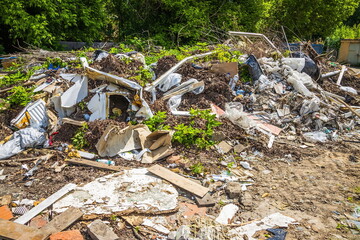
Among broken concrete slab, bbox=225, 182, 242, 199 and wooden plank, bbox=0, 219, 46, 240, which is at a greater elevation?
wooden plank, bbox=0, 219, 46, 240

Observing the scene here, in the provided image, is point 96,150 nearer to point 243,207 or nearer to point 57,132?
point 57,132

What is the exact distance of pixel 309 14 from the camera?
19359 mm

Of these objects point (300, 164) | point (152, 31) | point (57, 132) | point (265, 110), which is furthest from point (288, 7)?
point (57, 132)

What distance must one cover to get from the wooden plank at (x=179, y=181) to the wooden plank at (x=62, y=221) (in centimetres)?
125

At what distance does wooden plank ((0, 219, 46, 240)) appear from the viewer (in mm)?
2883

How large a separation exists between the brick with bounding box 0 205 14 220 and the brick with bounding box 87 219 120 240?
3.59ft

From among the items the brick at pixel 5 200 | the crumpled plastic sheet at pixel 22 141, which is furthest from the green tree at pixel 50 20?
the brick at pixel 5 200

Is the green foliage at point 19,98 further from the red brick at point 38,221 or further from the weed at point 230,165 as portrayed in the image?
the weed at point 230,165

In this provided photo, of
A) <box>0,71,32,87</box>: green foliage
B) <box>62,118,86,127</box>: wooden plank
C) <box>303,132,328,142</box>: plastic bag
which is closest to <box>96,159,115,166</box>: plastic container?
<box>62,118,86,127</box>: wooden plank

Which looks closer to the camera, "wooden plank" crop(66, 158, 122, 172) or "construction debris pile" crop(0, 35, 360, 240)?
"construction debris pile" crop(0, 35, 360, 240)

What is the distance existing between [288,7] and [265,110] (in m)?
15.9

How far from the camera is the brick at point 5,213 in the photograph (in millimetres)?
3347

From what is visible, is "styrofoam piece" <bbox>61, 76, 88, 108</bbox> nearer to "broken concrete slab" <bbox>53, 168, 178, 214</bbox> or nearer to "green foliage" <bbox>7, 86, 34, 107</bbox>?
"green foliage" <bbox>7, 86, 34, 107</bbox>

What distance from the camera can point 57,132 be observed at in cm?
539
